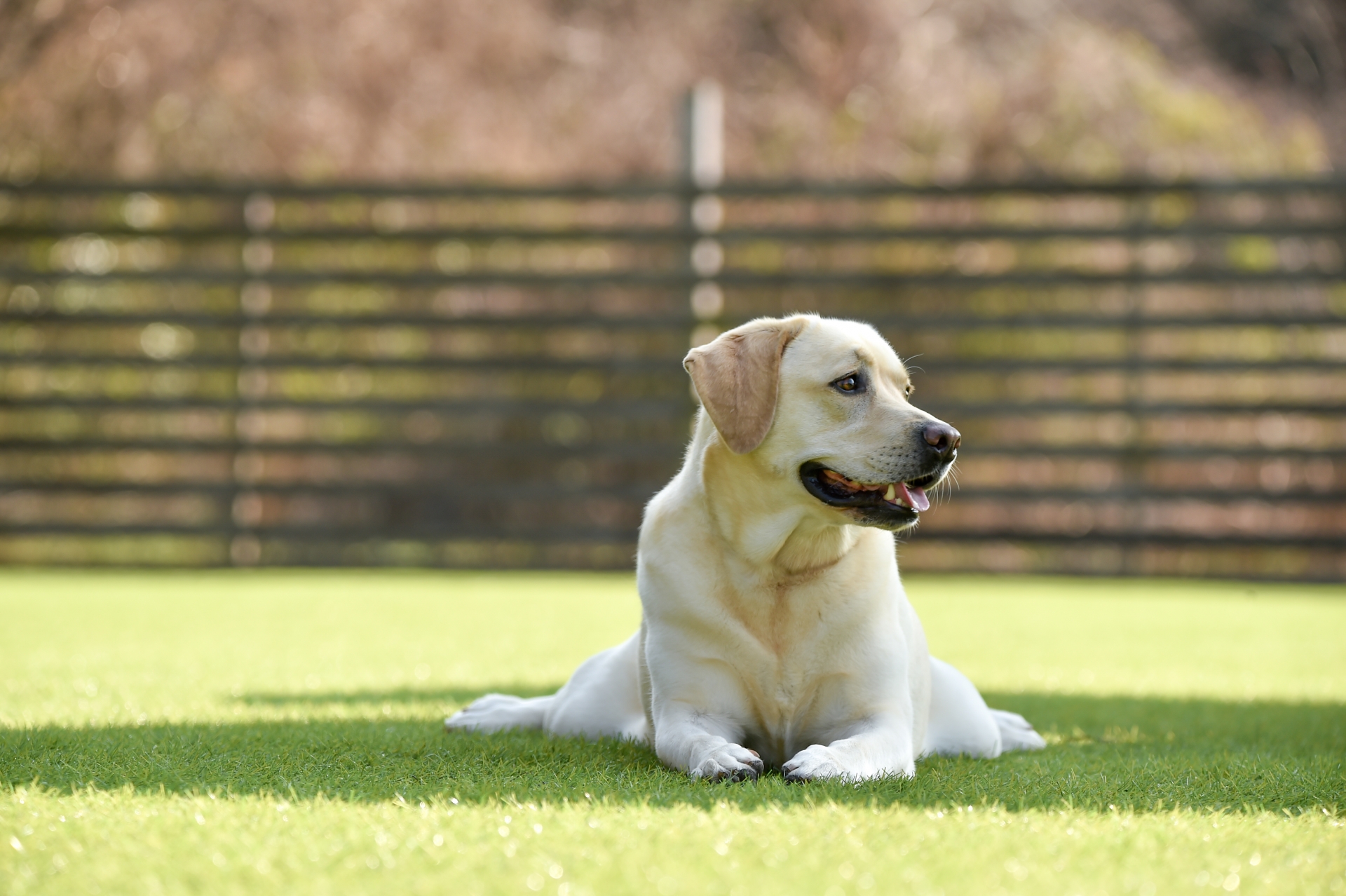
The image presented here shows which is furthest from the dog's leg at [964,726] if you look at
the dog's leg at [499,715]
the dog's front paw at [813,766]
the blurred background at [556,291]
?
the blurred background at [556,291]

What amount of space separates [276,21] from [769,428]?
887 centimetres

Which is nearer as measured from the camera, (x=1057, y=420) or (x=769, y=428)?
(x=769, y=428)

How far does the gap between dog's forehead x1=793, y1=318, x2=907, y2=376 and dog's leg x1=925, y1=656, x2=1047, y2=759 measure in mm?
701

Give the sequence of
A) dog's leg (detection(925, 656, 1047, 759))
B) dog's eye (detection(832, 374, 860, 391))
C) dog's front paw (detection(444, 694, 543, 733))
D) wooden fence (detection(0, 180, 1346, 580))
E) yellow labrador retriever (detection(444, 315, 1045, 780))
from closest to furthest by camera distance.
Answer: yellow labrador retriever (detection(444, 315, 1045, 780)), dog's eye (detection(832, 374, 860, 391)), dog's leg (detection(925, 656, 1047, 759)), dog's front paw (detection(444, 694, 543, 733)), wooden fence (detection(0, 180, 1346, 580))

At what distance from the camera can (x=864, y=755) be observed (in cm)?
223

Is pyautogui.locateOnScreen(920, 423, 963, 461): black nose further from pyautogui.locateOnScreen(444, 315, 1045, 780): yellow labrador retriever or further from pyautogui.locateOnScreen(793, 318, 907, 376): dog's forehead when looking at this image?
pyautogui.locateOnScreen(793, 318, 907, 376): dog's forehead

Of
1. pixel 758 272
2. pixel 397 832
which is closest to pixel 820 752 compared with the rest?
pixel 397 832

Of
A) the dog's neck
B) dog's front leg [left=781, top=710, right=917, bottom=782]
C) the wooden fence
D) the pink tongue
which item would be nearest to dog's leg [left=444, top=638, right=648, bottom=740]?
the dog's neck

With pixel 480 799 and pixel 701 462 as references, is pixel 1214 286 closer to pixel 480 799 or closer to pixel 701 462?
pixel 701 462

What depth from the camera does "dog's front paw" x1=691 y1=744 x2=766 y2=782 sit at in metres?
2.16

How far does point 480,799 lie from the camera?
200 centimetres

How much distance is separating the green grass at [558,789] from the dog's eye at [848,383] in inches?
29.6

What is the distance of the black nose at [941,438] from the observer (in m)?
2.48

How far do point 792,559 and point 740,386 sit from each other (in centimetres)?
36
